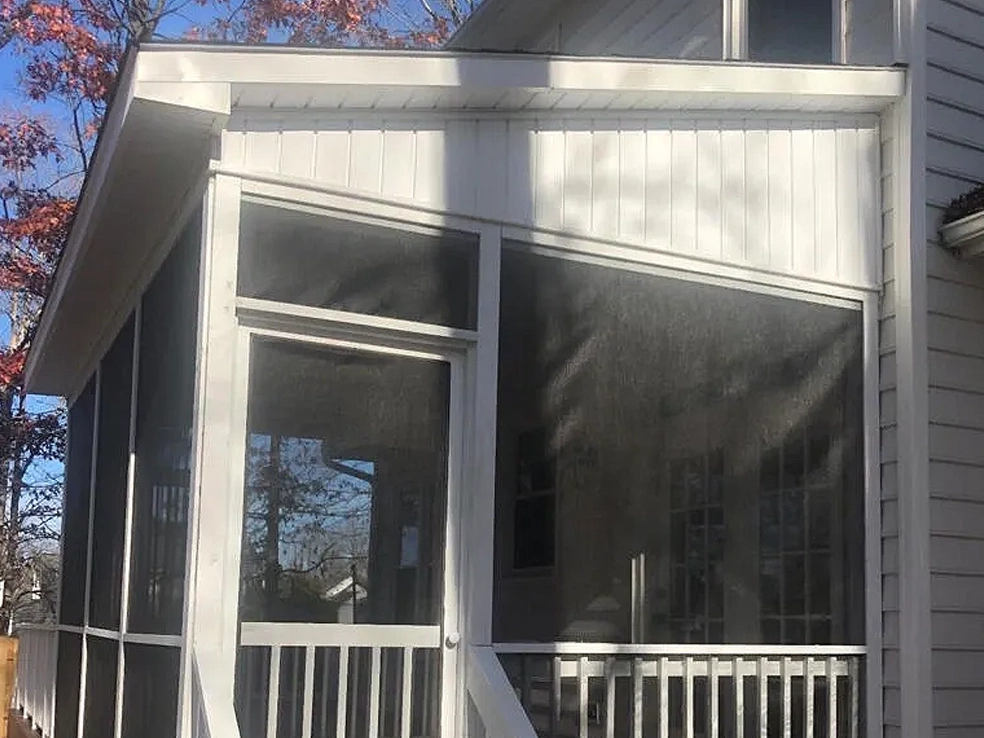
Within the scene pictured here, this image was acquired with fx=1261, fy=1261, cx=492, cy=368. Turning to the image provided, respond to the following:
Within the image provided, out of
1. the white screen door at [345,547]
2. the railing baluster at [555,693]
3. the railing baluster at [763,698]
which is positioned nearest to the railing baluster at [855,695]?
the railing baluster at [763,698]

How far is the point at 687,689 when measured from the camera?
14.8 feet

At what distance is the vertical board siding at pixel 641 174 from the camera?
4.14 m

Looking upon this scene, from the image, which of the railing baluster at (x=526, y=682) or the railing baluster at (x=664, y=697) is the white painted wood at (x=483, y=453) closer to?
the railing baluster at (x=526, y=682)

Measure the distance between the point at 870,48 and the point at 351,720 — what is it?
360cm

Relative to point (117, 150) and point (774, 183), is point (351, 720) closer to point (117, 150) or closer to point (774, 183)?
point (117, 150)

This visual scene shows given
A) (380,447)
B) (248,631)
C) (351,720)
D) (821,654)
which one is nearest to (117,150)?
(380,447)

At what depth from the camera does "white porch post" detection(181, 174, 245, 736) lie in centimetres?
368

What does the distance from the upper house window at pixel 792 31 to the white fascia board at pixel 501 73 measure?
548mm

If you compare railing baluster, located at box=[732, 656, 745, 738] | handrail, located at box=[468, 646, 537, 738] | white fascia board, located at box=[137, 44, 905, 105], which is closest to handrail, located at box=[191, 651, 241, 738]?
handrail, located at box=[468, 646, 537, 738]

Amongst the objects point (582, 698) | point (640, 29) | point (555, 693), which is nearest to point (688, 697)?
point (582, 698)

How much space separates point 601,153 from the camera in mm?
4609

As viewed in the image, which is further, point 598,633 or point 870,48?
point 870,48

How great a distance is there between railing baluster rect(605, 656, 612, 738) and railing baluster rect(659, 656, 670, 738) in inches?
7.8

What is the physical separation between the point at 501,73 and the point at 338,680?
2052 millimetres
